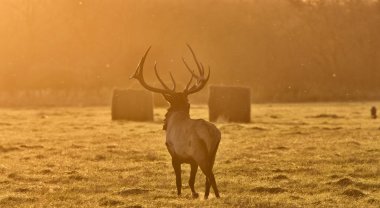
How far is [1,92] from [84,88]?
799cm

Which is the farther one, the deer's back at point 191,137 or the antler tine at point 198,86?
the antler tine at point 198,86

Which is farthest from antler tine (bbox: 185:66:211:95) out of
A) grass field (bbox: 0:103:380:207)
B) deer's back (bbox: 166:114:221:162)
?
grass field (bbox: 0:103:380:207)

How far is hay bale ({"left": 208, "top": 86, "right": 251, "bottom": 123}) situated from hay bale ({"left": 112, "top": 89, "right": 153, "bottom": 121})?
9.86ft

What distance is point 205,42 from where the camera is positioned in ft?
285

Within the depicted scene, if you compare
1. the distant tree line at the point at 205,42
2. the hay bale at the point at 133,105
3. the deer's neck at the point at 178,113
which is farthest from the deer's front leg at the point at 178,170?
the distant tree line at the point at 205,42

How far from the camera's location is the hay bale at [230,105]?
115 ft

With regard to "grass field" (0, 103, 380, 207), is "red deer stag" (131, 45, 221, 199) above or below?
above

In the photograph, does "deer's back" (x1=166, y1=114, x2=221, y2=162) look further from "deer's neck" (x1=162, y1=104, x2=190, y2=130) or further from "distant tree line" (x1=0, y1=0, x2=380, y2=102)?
"distant tree line" (x1=0, y1=0, x2=380, y2=102)

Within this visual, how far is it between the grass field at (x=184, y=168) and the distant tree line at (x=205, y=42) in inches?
1585

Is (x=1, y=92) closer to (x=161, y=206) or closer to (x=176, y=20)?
(x=176, y=20)

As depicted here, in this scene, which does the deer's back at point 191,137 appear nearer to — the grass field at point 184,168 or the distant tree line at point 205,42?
the grass field at point 184,168

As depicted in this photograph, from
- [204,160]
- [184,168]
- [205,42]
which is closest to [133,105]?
[184,168]

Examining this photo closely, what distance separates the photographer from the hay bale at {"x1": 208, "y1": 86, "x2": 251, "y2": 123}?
1384 inches

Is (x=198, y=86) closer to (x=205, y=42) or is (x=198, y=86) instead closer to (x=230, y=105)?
(x=230, y=105)
